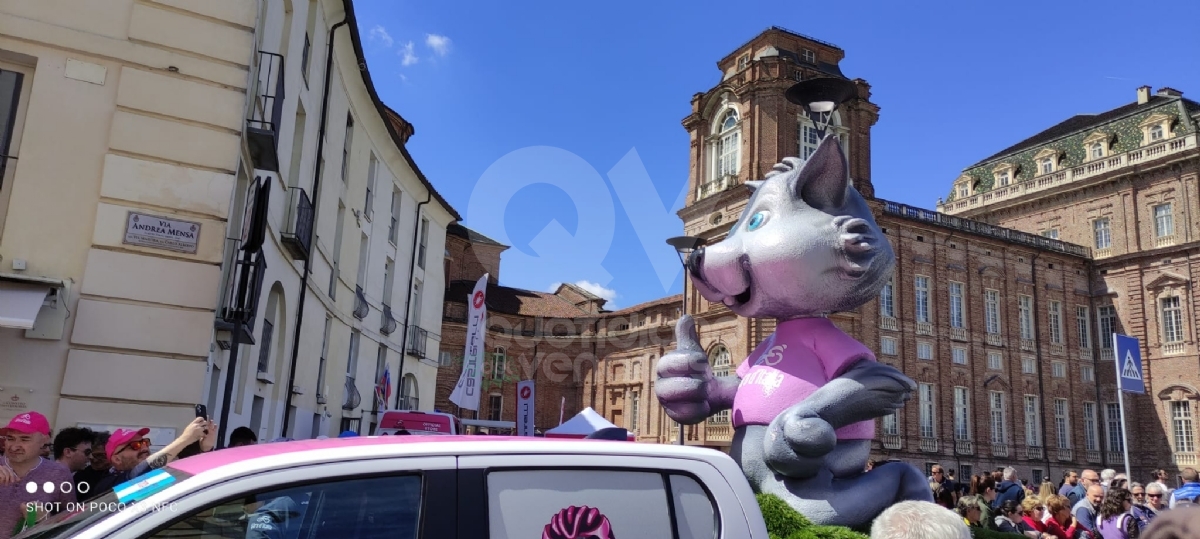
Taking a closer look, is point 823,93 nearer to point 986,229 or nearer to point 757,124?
point 757,124

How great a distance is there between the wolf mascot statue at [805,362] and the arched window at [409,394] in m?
22.3

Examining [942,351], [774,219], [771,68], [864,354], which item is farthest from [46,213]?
[942,351]

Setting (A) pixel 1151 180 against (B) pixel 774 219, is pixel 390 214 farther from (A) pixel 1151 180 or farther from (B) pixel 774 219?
(A) pixel 1151 180

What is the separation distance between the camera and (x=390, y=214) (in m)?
23.2

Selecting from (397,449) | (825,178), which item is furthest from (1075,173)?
(397,449)

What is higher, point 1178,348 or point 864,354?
point 1178,348

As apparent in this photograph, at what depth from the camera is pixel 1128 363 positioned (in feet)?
59.4

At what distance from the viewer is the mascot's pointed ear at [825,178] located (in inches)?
277

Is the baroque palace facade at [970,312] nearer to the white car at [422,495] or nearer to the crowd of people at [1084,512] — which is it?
the crowd of people at [1084,512]

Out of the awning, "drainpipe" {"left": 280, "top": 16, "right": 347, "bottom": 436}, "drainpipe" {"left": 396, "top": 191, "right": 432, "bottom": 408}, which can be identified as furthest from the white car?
"drainpipe" {"left": 396, "top": 191, "right": 432, "bottom": 408}

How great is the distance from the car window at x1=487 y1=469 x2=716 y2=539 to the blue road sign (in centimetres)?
1816

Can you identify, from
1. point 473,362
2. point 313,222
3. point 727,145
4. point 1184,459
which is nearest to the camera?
point 313,222

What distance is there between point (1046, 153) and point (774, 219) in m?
46.5

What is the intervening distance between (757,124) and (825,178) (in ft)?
90.0
